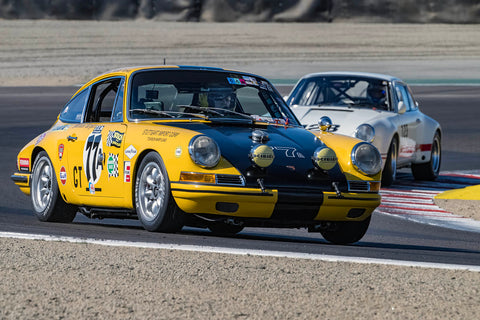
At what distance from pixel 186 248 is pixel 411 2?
2636cm

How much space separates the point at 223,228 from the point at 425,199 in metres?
4.84

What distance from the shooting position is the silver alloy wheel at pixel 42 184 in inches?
324

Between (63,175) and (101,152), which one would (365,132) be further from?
(101,152)

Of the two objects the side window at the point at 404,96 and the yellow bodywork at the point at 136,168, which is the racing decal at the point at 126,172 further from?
the side window at the point at 404,96

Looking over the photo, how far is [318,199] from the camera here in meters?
6.88

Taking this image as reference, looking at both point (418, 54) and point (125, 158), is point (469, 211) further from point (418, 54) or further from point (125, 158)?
point (418, 54)

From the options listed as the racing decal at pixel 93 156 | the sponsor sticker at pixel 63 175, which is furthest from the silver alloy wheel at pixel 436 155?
the racing decal at pixel 93 156

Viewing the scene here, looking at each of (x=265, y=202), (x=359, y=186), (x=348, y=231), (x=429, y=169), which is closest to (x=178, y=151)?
(x=265, y=202)

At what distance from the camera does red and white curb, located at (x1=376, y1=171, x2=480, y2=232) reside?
976 cm

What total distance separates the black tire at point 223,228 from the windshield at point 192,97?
767 mm

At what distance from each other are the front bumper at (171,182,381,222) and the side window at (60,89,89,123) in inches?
78.0

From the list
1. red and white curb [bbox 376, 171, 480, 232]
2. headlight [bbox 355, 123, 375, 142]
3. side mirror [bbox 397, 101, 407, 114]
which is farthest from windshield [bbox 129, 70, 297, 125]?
side mirror [bbox 397, 101, 407, 114]

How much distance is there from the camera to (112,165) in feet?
24.2

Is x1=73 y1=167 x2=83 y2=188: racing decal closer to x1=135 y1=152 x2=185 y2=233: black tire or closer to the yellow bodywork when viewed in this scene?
the yellow bodywork
